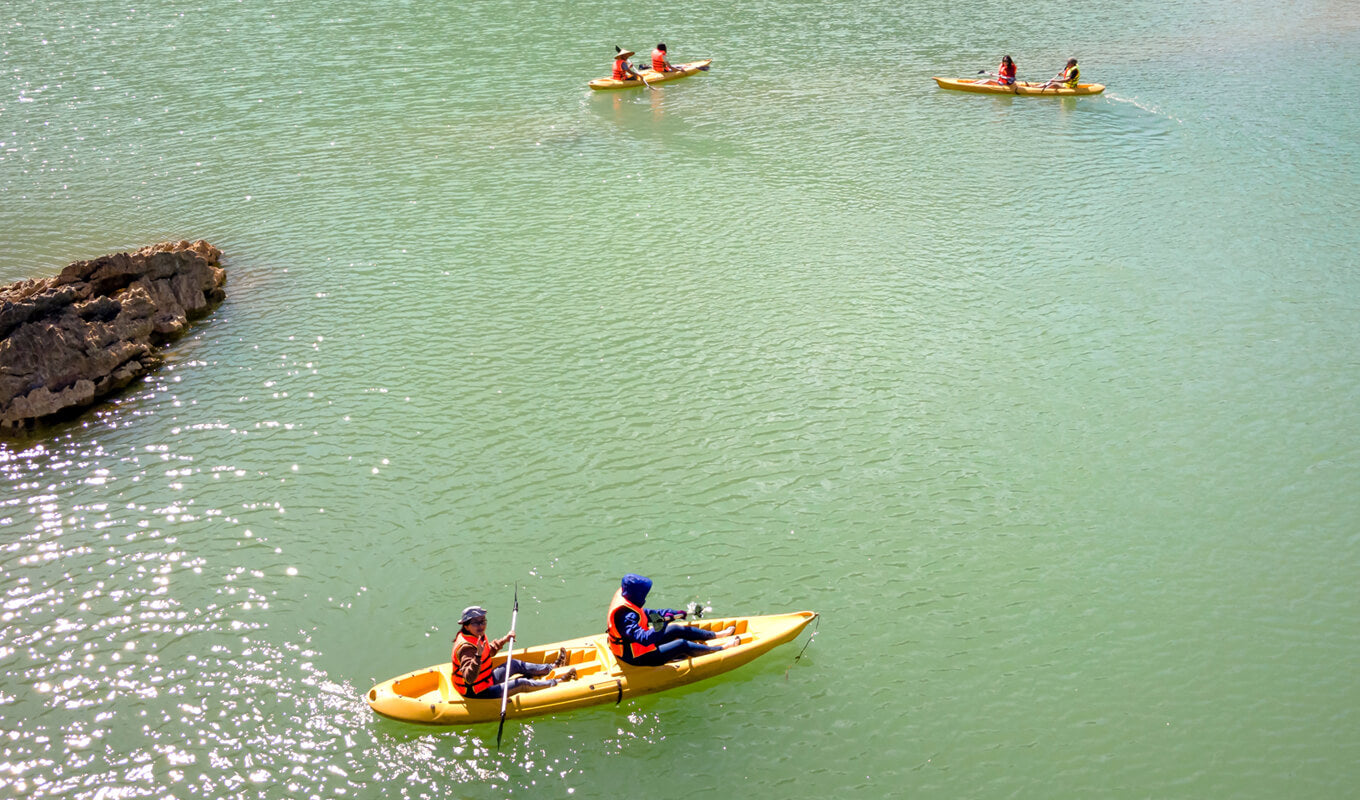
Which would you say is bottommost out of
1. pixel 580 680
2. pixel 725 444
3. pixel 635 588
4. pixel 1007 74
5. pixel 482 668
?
pixel 580 680

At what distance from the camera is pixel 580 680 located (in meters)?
11.6

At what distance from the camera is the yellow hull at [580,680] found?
11.3m

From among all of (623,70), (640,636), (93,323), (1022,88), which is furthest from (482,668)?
(1022,88)

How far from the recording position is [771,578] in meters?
13.5

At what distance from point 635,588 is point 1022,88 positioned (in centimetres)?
2535

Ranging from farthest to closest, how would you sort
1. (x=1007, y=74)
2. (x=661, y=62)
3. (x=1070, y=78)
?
(x=661, y=62) < (x=1007, y=74) < (x=1070, y=78)

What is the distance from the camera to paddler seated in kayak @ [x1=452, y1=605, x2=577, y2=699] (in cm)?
1125

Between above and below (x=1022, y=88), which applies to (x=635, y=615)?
below

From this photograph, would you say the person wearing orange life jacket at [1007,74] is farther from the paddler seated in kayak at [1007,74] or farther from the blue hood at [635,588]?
the blue hood at [635,588]

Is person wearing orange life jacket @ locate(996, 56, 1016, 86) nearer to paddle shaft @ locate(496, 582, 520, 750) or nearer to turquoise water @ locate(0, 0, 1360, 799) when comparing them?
turquoise water @ locate(0, 0, 1360, 799)

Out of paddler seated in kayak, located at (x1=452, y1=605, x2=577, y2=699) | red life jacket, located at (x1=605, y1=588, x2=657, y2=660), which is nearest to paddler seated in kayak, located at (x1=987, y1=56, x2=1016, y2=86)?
red life jacket, located at (x1=605, y1=588, x2=657, y2=660)

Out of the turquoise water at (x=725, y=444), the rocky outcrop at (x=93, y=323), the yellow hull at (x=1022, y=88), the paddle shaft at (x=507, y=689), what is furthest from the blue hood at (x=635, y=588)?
the yellow hull at (x=1022, y=88)

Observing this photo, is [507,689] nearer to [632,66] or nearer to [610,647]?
[610,647]

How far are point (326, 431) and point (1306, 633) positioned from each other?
46.5ft
